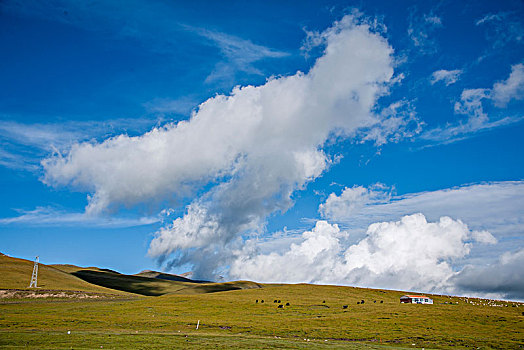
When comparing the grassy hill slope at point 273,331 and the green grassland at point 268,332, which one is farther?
the grassy hill slope at point 273,331

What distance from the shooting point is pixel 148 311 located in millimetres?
106750

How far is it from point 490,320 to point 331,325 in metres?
40.3

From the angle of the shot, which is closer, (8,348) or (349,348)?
(8,348)

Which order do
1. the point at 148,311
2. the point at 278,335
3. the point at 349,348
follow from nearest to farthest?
the point at 349,348, the point at 278,335, the point at 148,311

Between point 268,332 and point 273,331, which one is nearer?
point 268,332

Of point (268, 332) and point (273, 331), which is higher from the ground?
point (273, 331)

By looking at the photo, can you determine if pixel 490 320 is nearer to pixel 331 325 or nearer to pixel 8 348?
pixel 331 325

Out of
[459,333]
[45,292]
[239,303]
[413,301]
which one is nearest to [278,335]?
[459,333]

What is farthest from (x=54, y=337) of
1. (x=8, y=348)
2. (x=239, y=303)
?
(x=239, y=303)

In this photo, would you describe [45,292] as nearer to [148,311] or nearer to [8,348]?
[148,311]

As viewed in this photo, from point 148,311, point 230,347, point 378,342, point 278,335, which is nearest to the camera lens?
point 230,347

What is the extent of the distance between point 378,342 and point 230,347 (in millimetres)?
29483

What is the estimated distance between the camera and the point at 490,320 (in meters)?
90.4

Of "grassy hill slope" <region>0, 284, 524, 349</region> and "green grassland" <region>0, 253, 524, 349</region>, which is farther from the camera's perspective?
"grassy hill slope" <region>0, 284, 524, 349</region>
